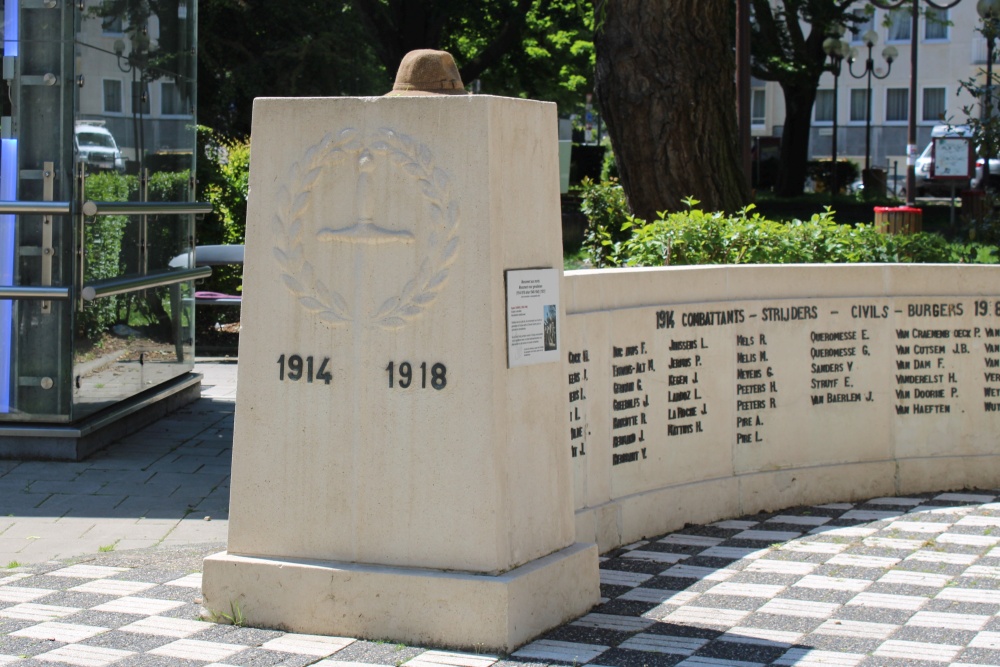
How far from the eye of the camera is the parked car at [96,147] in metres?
8.34

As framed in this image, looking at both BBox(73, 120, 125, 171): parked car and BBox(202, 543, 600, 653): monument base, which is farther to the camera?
BBox(73, 120, 125, 171): parked car

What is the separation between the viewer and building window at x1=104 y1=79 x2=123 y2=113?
8820 mm

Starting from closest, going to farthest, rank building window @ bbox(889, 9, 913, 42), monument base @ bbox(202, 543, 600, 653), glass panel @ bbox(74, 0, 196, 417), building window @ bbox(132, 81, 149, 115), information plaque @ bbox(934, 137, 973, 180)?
monument base @ bbox(202, 543, 600, 653) → glass panel @ bbox(74, 0, 196, 417) → building window @ bbox(132, 81, 149, 115) → information plaque @ bbox(934, 137, 973, 180) → building window @ bbox(889, 9, 913, 42)

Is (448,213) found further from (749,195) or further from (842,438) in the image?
(749,195)

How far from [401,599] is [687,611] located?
117 cm

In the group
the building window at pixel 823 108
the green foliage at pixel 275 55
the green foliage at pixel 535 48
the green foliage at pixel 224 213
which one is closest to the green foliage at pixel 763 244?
the green foliage at pixel 224 213

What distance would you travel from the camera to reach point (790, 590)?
5.60 m

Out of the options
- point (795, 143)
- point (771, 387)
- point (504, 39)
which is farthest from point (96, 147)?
point (795, 143)

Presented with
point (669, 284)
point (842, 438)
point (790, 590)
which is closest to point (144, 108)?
point (669, 284)

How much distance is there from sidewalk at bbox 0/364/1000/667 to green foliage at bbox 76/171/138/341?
1.01 m

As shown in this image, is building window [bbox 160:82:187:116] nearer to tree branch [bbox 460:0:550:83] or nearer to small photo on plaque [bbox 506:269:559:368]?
small photo on plaque [bbox 506:269:559:368]

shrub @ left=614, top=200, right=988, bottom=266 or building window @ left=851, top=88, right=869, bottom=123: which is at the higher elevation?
building window @ left=851, top=88, right=869, bottom=123

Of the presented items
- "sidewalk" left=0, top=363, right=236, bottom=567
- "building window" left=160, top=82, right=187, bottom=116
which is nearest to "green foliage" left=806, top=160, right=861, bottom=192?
"building window" left=160, top=82, right=187, bottom=116

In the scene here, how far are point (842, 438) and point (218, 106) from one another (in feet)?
69.7
